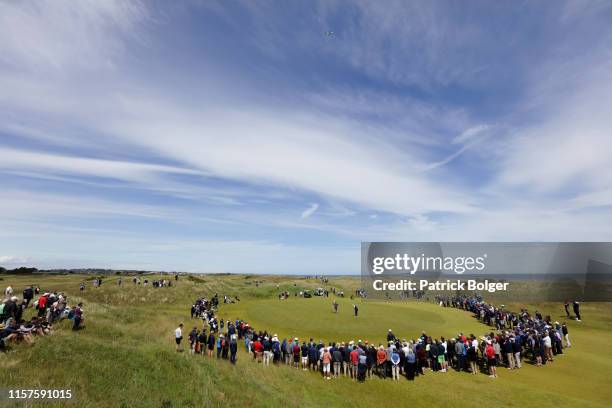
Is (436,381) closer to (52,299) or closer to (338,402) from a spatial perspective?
(338,402)

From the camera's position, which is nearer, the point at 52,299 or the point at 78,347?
the point at 78,347

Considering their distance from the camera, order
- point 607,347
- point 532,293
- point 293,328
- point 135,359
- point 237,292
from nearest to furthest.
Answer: point 135,359
point 607,347
point 293,328
point 532,293
point 237,292

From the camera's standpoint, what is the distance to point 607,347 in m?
29.0

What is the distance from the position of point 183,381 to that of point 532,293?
228 ft

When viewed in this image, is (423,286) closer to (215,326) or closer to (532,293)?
(532,293)

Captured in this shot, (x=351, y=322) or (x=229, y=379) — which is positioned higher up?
(x=229, y=379)

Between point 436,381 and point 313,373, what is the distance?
866 centimetres

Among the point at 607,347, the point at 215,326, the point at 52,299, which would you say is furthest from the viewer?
the point at 215,326

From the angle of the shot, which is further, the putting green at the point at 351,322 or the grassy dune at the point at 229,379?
the putting green at the point at 351,322

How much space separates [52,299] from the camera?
26734 mm

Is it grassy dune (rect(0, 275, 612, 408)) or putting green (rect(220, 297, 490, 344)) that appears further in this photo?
putting green (rect(220, 297, 490, 344))

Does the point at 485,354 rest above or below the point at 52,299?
below

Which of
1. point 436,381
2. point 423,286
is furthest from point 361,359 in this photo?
point 423,286

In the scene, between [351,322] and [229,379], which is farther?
[351,322]
